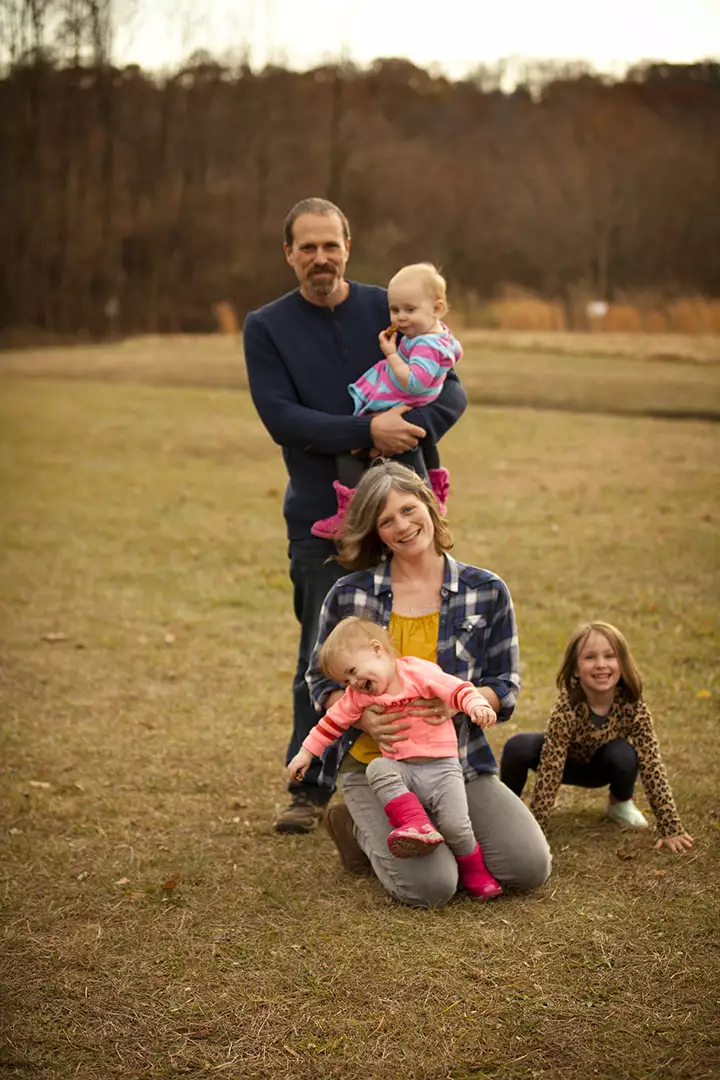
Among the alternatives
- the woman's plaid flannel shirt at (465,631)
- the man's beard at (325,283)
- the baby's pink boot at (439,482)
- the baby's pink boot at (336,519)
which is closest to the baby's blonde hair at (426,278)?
the man's beard at (325,283)

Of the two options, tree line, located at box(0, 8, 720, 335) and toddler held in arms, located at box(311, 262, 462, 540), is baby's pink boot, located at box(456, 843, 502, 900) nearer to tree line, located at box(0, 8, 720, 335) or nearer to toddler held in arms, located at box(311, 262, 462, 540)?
toddler held in arms, located at box(311, 262, 462, 540)

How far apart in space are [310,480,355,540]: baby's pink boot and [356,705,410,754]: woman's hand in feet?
2.35

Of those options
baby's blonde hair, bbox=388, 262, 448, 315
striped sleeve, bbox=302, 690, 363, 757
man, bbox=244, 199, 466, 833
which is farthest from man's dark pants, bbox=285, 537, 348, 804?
baby's blonde hair, bbox=388, 262, 448, 315

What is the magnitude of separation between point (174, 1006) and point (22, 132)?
34.7 meters

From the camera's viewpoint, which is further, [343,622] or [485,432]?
[485,432]

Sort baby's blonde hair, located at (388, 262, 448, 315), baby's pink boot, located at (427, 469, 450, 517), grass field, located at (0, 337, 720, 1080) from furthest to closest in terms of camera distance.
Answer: baby's pink boot, located at (427, 469, 450, 517), baby's blonde hair, located at (388, 262, 448, 315), grass field, located at (0, 337, 720, 1080)

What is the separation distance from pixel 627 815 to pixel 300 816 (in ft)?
3.83

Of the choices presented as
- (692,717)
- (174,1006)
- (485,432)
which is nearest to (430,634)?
(174,1006)

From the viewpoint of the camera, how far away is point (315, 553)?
4.40 metres

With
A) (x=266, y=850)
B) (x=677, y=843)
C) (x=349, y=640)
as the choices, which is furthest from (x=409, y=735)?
(x=677, y=843)

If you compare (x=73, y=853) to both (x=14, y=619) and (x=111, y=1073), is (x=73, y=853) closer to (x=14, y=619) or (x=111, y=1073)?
(x=111, y=1073)

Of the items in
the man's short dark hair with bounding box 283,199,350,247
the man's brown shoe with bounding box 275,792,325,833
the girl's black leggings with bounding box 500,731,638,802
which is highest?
the man's short dark hair with bounding box 283,199,350,247

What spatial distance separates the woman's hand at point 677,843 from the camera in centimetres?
396

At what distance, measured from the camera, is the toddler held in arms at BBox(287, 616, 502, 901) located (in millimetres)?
3598
